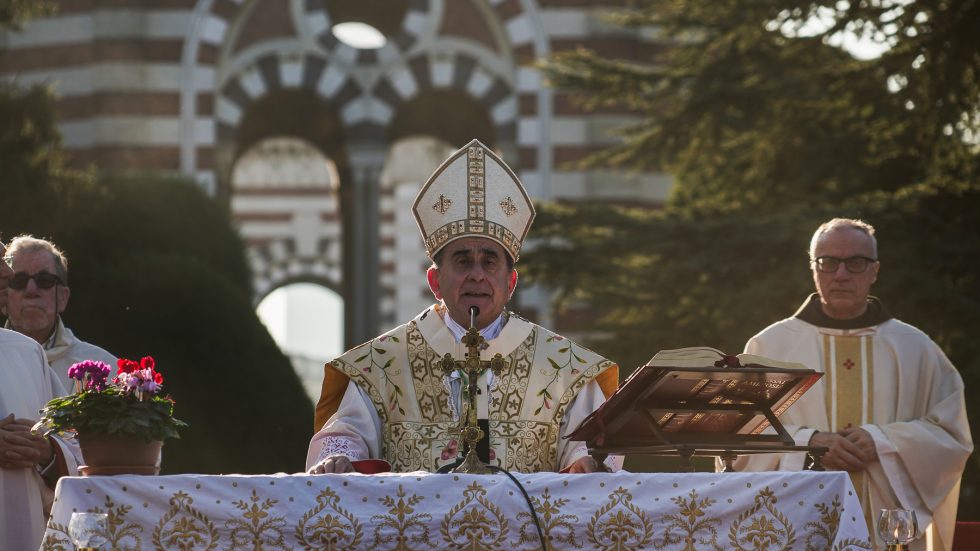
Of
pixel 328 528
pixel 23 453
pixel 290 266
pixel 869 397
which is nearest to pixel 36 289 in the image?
pixel 23 453

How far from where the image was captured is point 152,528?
4.66 metres

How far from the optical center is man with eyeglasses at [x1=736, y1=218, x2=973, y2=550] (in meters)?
7.03

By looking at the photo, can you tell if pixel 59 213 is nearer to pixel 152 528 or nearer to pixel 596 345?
pixel 596 345

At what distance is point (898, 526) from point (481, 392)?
151 centimetres

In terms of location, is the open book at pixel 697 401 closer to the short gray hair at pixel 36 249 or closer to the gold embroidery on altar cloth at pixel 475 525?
the gold embroidery on altar cloth at pixel 475 525

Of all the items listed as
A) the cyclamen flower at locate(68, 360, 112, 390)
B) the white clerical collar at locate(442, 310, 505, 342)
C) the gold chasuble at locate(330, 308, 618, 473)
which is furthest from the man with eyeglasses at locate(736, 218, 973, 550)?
the cyclamen flower at locate(68, 360, 112, 390)

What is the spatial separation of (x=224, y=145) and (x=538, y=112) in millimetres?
3459

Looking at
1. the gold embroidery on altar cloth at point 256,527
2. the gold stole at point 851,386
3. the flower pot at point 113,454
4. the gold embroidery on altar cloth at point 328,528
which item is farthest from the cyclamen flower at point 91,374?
the gold stole at point 851,386

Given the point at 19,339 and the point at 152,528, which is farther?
the point at 19,339

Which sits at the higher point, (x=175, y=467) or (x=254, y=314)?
(x=254, y=314)

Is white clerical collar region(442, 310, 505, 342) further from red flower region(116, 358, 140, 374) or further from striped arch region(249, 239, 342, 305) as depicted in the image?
striped arch region(249, 239, 342, 305)

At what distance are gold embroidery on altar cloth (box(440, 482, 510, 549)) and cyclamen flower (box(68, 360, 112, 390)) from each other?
1.07 m

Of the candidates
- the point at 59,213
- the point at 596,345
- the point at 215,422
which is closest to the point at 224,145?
the point at 596,345

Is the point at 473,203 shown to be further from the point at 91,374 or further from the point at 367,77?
the point at 367,77
